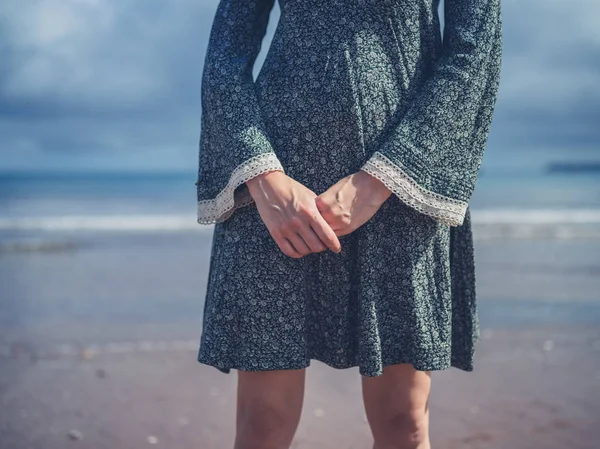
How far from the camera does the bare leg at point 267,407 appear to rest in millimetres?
1462

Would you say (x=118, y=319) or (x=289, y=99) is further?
(x=118, y=319)

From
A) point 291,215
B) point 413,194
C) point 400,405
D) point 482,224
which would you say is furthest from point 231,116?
point 482,224

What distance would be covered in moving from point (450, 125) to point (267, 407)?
2.36 ft

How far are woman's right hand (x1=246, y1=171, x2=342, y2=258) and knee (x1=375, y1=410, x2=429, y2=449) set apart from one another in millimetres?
455

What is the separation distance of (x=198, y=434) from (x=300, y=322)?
170 cm

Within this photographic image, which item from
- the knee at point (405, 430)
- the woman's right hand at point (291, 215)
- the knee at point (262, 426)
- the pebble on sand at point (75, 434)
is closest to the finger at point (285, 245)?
the woman's right hand at point (291, 215)

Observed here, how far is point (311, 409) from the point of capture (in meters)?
3.16

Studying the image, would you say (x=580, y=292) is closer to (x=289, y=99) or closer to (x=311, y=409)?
(x=311, y=409)

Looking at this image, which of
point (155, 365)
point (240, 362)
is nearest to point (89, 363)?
point (155, 365)

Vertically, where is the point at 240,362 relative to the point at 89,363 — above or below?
above

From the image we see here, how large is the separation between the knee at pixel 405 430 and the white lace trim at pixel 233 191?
1.94 ft

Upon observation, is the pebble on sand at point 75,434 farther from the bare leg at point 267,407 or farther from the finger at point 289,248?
the finger at point 289,248

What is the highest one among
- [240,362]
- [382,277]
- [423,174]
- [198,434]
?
[423,174]

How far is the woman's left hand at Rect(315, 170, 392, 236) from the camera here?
1310mm
